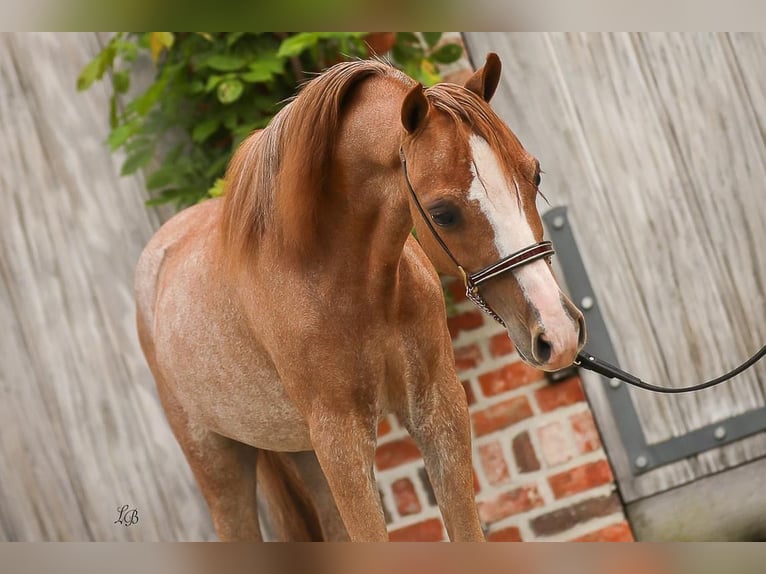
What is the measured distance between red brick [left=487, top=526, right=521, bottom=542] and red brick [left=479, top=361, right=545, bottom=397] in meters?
0.26

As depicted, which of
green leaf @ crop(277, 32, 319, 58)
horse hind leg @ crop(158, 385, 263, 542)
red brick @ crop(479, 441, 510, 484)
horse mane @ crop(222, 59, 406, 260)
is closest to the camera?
horse mane @ crop(222, 59, 406, 260)

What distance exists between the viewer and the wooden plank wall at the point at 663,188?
180cm

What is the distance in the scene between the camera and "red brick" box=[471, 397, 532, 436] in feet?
5.97

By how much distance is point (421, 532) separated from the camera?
1817mm

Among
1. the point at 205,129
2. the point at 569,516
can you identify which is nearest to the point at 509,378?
the point at 569,516

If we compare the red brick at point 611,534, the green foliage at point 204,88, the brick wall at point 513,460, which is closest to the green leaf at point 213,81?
the green foliage at point 204,88

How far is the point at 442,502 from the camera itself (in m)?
1.09

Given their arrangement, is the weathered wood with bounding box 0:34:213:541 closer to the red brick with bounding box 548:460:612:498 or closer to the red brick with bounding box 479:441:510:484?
the red brick with bounding box 479:441:510:484

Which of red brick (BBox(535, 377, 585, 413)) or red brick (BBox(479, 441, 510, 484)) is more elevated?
red brick (BBox(535, 377, 585, 413))

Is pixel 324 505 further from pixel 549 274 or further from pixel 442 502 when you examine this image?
pixel 549 274

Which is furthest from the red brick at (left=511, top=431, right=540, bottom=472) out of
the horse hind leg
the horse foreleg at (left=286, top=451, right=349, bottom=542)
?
the horse hind leg

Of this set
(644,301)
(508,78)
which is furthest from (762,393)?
(508,78)

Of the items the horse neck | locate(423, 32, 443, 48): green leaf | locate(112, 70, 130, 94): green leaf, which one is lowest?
Answer: the horse neck

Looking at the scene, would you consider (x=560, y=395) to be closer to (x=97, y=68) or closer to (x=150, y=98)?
(x=150, y=98)
